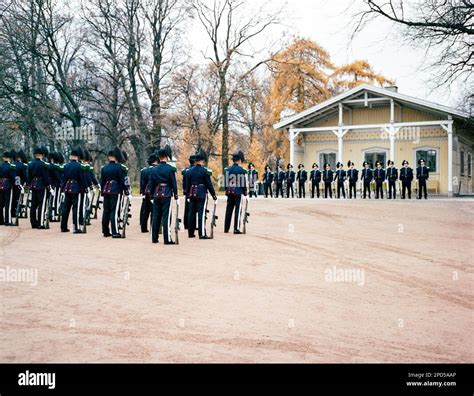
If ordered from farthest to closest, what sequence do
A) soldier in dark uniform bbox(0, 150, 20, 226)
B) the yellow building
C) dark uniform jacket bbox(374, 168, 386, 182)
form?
the yellow building < dark uniform jacket bbox(374, 168, 386, 182) < soldier in dark uniform bbox(0, 150, 20, 226)

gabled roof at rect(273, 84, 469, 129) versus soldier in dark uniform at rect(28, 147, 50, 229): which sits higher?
gabled roof at rect(273, 84, 469, 129)

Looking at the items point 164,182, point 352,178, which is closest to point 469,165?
point 352,178

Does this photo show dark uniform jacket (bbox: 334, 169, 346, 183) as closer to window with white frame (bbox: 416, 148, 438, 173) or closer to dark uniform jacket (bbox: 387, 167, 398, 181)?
dark uniform jacket (bbox: 387, 167, 398, 181)

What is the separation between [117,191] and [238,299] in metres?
7.48

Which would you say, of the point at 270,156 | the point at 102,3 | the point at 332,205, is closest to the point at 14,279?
the point at 332,205

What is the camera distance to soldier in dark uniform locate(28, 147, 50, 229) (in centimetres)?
1606

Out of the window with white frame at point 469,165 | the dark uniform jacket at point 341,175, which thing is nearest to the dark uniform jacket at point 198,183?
the dark uniform jacket at point 341,175

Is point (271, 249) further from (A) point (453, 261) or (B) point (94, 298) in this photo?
(B) point (94, 298)

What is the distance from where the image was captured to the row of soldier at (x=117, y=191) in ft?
44.2

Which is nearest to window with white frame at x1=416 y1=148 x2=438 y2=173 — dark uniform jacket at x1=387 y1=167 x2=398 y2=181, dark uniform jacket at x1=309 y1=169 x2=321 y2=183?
dark uniform jacket at x1=387 y1=167 x2=398 y2=181

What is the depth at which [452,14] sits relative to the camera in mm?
18422

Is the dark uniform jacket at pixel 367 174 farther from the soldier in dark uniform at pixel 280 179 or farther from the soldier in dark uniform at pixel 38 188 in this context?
the soldier in dark uniform at pixel 38 188
